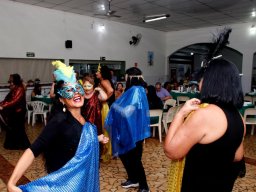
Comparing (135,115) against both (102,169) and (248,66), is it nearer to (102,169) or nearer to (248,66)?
(102,169)

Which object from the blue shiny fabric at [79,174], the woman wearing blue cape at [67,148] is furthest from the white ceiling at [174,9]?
the blue shiny fabric at [79,174]

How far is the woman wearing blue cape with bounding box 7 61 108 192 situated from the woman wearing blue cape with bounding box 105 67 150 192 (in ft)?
4.11

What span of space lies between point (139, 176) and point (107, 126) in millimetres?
844

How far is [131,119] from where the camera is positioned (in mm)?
2826

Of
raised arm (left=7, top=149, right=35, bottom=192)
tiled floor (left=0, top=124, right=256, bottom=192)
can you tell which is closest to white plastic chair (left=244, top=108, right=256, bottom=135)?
tiled floor (left=0, top=124, right=256, bottom=192)

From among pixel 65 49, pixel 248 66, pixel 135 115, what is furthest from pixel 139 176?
pixel 248 66

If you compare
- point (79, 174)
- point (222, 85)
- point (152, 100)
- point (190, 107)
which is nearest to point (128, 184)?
point (79, 174)

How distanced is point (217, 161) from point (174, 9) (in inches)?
277

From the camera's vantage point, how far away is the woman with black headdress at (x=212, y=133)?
1.08m

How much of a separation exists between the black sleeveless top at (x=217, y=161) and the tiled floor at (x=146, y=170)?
Answer: 1.87 meters

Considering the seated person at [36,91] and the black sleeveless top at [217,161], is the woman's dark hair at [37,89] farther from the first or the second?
the black sleeveless top at [217,161]

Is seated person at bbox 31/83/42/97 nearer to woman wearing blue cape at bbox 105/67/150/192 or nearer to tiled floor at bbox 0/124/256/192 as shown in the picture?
tiled floor at bbox 0/124/256/192

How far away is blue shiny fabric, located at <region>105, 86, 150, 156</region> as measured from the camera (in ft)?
9.16

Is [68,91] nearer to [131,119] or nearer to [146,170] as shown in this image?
[131,119]
